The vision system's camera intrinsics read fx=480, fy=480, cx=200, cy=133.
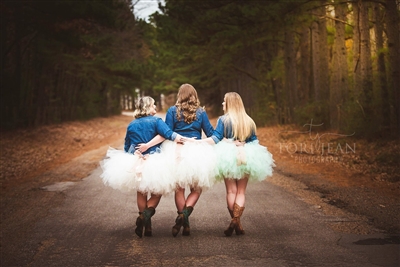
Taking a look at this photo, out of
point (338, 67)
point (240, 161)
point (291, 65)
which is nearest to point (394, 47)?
point (338, 67)

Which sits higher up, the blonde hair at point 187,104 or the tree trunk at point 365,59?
the tree trunk at point 365,59

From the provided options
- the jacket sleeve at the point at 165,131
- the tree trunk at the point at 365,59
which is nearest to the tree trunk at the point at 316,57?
the tree trunk at the point at 365,59

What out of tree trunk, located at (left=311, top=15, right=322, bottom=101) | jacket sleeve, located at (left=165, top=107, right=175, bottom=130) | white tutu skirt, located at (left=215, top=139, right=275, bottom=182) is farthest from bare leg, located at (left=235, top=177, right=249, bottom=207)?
tree trunk, located at (left=311, top=15, right=322, bottom=101)

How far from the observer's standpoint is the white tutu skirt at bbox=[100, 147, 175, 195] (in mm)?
6586

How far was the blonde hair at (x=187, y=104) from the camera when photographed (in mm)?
6660

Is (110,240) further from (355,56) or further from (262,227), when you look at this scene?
(355,56)

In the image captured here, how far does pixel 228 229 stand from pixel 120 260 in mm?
1599

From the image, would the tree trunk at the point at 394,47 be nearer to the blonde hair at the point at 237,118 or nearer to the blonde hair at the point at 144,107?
the blonde hair at the point at 237,118

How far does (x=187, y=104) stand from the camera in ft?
22.0

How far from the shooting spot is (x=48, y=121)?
34.3 meters

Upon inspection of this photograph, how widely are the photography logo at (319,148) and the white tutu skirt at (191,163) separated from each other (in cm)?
886

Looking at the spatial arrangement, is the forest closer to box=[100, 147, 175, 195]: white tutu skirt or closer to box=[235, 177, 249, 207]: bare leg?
box=[235, 177, 249, 207]: bare leg

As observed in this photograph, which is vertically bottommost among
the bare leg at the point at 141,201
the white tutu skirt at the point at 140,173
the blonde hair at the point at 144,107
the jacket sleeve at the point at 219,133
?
the bare leg at the point at 141,201

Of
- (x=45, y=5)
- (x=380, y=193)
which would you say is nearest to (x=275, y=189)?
(x=380, y=193)
